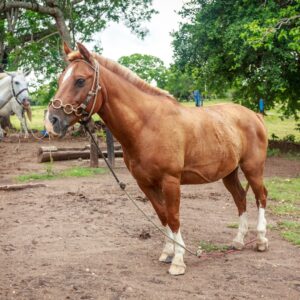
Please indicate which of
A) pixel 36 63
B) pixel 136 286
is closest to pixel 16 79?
pixel 136 286

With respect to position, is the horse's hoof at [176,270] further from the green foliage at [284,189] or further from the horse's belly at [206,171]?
the green foliage at [284,189]

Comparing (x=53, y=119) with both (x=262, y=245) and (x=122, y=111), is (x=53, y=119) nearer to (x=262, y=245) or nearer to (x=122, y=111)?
(x=122, y=111)

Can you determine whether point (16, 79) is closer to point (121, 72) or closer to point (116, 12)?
point (121, 72)

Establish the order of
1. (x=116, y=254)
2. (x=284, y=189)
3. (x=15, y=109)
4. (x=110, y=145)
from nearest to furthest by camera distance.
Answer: (x=116, y=254) < (x=284, y=189) < (x=110, y=145) < (x=15, y=109)

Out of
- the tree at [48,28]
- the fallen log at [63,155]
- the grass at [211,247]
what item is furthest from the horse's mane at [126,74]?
the tree at [48,28]

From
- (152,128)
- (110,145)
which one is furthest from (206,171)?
(110,145)

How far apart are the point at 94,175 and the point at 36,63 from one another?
37.6 ft

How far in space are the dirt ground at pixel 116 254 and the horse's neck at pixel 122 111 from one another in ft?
4.61

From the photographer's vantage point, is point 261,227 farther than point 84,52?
Yes

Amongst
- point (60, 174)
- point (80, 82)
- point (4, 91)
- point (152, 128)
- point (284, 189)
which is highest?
point (80, 82)

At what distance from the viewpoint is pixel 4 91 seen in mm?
11422

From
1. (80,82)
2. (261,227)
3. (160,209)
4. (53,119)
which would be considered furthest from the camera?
(261,227)

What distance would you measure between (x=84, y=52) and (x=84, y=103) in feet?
1.57

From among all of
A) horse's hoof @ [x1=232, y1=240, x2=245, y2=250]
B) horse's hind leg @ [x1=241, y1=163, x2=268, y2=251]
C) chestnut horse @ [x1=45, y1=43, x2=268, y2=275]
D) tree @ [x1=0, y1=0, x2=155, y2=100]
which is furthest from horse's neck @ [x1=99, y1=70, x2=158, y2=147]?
tree @ [x1=0, y1=0, x2=155, y2=100]
